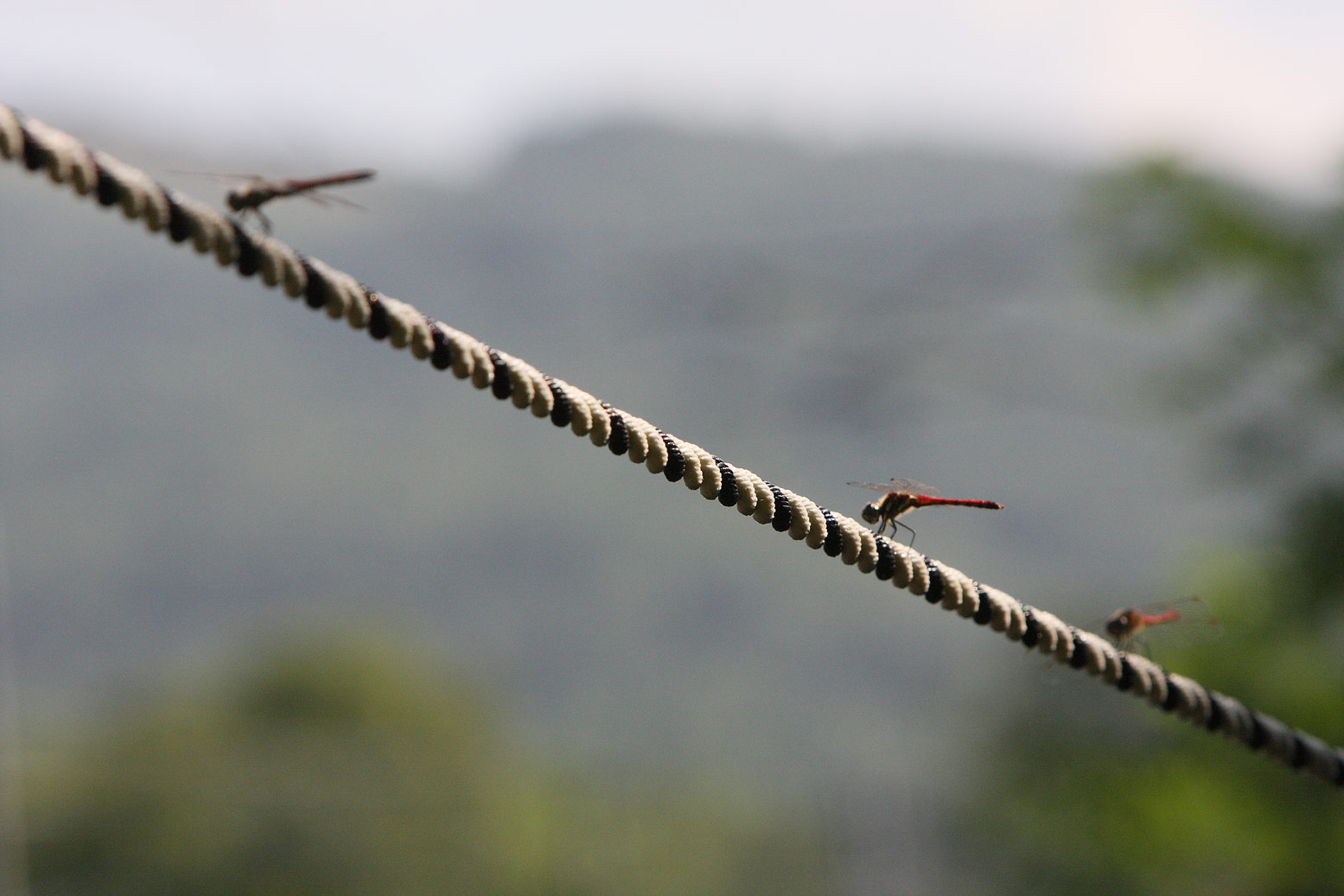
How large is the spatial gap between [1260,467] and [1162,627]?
13885mm

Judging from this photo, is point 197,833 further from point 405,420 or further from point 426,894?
point 405,420

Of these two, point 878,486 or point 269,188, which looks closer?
point 269,188

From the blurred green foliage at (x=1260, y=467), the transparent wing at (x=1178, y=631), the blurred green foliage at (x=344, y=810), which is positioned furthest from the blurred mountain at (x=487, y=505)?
the transparent wing at (x=1178, y=631)

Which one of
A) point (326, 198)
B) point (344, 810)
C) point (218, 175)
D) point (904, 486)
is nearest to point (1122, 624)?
point (904, 486)

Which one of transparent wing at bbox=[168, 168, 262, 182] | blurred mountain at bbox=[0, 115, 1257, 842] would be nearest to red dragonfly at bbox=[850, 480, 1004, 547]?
transparent wing at bbox=[168, 168, 262, 182]

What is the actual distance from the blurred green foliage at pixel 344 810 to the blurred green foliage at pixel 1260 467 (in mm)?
23512

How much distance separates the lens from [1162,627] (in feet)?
8.82

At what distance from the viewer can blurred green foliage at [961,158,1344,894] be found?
573 inches

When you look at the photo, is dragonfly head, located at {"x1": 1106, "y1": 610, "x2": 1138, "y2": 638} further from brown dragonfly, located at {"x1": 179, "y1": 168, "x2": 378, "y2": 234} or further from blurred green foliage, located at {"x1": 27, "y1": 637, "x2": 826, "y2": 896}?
Result: blurred green foliage, located at {"x1": 27, "y1": 637, "x2": 826, "y2": 896}

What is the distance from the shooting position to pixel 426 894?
3641 cm

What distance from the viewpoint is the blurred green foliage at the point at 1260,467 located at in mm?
14555

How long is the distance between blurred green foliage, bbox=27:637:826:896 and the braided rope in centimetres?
3181

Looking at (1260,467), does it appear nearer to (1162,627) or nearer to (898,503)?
(1162,627)

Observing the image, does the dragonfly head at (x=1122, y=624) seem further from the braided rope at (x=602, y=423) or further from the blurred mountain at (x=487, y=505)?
the blurred mountain at (x=487, y=505)
